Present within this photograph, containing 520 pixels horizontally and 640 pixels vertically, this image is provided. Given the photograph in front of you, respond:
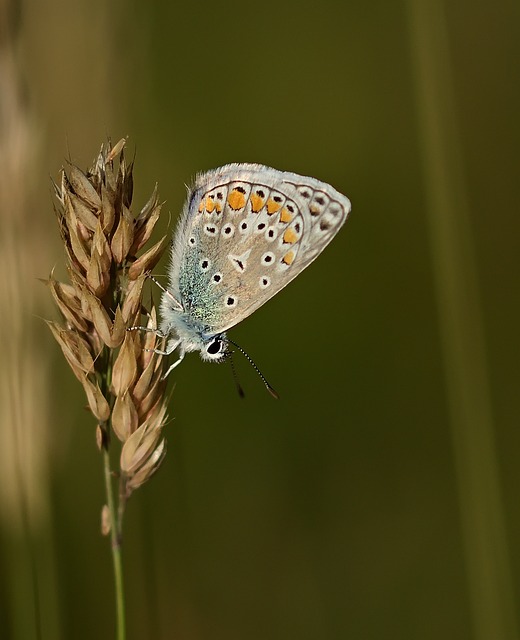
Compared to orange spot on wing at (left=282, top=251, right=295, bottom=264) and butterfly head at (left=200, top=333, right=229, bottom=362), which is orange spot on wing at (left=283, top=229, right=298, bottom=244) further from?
butterfly head at (left=200, top=333, right=229, bottom=362)

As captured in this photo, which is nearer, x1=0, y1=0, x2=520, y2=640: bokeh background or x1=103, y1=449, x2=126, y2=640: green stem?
x1=103, y1=449, x2=126, y2=640: green stem

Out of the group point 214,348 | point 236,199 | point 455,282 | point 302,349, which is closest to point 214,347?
point 214,348

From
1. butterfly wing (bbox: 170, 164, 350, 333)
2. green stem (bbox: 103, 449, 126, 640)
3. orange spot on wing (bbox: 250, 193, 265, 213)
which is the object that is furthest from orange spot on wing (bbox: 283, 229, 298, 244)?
green stem (bbox: 103, 449, 126, 640)

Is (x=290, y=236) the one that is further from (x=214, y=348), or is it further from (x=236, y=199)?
(x=214, y=348)

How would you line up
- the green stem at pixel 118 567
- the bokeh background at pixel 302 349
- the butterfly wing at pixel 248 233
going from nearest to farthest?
1. the green stem at pixel 118 567
2. the bokeh background at pixel 302 349
3. the butterfly wing at pixel 248 233

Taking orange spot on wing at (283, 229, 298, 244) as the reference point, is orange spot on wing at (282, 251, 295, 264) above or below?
below

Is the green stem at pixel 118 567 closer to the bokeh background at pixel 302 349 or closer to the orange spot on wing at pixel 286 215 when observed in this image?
the bokeh background at pixel 302 349

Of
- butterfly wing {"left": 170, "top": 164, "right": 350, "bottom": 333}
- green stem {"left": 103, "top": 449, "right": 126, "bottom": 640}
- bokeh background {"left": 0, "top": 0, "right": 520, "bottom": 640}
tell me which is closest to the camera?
green stem {"left": 103, "top": 449, "right": 126, "bottom": 640}

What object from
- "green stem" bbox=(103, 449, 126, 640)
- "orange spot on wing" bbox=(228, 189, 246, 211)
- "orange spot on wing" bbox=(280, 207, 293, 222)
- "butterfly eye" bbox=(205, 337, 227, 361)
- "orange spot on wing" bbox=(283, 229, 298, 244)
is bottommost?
"green stem" bbox=(103, 449, 126, 640)

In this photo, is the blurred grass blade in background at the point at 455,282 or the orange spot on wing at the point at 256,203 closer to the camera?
the blurred grass blade in background at the point at 455,282

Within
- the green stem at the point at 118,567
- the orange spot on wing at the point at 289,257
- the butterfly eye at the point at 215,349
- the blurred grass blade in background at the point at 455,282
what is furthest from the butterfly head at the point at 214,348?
the green stem at the point at 118,567
